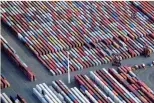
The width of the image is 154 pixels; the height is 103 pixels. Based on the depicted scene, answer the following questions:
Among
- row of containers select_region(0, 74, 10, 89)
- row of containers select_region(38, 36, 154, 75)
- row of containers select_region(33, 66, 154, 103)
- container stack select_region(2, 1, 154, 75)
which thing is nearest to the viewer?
row of containers select_region(33, 66, 154, 103)

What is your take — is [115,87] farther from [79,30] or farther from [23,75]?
[79,30]

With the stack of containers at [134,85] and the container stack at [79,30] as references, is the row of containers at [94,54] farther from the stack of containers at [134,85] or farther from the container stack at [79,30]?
the stack of containers at [134,85]

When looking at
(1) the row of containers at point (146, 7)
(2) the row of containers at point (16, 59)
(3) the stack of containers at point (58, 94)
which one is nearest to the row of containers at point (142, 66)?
(3) the stack of containers at point (58, 94)

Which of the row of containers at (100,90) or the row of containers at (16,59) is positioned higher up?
the row of containers at (16,59)

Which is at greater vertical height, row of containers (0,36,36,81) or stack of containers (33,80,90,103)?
row of containers (0,36,36,81)

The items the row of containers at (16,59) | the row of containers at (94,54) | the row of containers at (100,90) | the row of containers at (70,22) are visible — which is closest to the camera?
the row of containers at (100,90)

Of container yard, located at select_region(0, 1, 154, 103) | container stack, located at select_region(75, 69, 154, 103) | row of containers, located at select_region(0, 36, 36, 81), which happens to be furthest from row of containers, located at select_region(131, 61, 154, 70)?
row of containers, located at select_region(0, 36, 36, 81)

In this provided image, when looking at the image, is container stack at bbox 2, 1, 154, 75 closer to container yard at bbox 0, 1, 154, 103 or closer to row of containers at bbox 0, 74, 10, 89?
container yard at bbox 0, 1, 154, 103

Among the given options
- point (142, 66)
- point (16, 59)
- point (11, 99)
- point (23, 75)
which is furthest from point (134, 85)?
point (16, 59)

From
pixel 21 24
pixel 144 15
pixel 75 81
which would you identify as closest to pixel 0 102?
pixel 75 81
